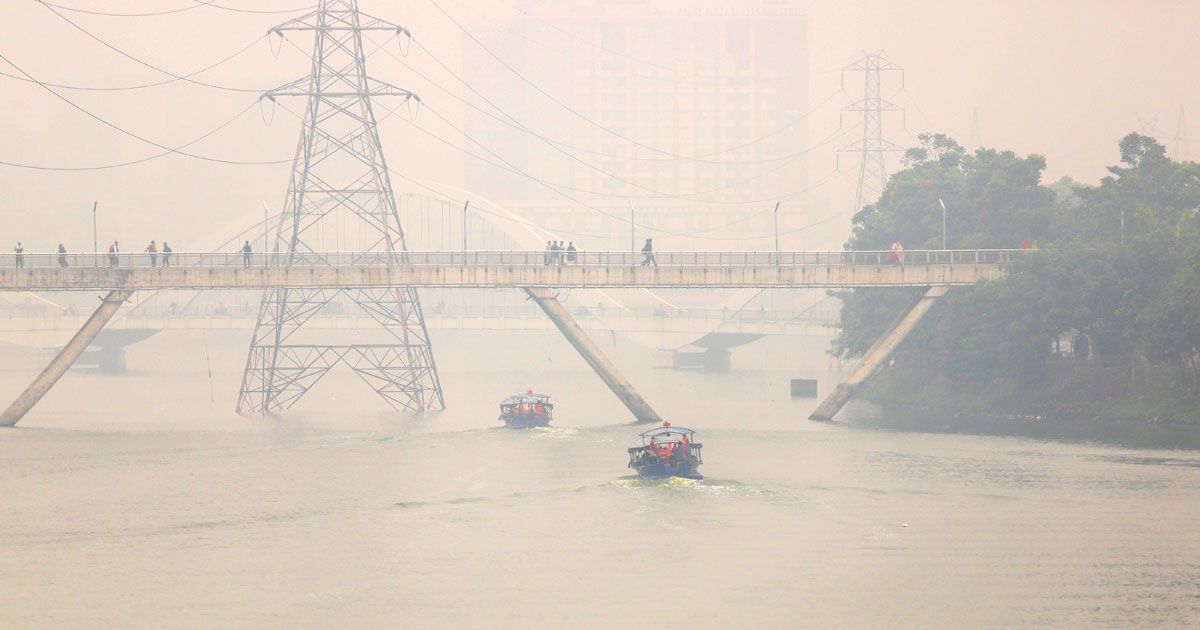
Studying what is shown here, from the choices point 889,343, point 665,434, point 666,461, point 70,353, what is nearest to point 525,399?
point 889,343

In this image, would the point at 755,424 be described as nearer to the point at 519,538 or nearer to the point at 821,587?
the point at 519,538

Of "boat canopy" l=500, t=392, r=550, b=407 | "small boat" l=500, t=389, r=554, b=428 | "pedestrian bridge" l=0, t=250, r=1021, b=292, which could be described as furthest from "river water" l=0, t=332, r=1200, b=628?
"pedestrian bridge" l=0, t=250, r=1021, b=292

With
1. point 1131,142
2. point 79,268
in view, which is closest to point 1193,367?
point 1131,142

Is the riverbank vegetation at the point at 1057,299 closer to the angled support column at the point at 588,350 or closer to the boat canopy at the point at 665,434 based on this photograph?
the angled support column at the point at 588,350

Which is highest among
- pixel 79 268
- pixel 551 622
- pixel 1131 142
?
pixel 1131 142

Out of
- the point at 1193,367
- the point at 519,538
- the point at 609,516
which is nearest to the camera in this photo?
the point at 519,538

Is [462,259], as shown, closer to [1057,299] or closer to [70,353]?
[70,353]
